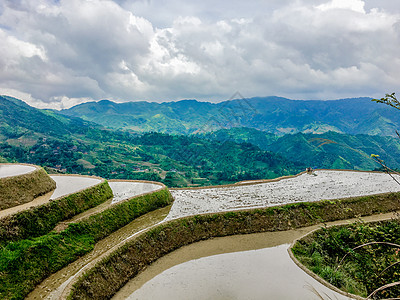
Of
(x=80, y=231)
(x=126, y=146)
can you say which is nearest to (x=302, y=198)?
(x=80, y=231)

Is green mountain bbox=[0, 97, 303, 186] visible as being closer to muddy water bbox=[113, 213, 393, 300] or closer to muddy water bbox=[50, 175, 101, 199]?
muddy water bbox=[50, 175, 101, 199]

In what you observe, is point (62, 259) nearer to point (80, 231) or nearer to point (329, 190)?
point (80, 231)

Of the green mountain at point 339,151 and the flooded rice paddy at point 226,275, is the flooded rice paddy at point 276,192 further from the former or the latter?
the green mountain at point 339,151

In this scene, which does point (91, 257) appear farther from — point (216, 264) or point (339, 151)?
point (339, 151)

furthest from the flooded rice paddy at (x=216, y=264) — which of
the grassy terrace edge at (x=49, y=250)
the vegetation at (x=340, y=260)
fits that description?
the vegetation at (x=340, y=260)

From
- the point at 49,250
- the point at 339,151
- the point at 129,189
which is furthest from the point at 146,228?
the point at 339,151

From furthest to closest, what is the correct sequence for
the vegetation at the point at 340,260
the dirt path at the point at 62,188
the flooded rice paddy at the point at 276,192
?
the flooded rice paddy at the point at 276,192 → the dirt path at the point at 62,188 → the vegetation at the point at 340,260

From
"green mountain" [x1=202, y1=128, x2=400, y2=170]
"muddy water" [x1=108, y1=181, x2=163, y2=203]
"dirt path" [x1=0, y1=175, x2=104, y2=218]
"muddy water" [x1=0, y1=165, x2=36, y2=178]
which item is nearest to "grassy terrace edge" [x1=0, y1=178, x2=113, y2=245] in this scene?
"dirt path" [x1=0, y1=175, x2=104, y2=218]
